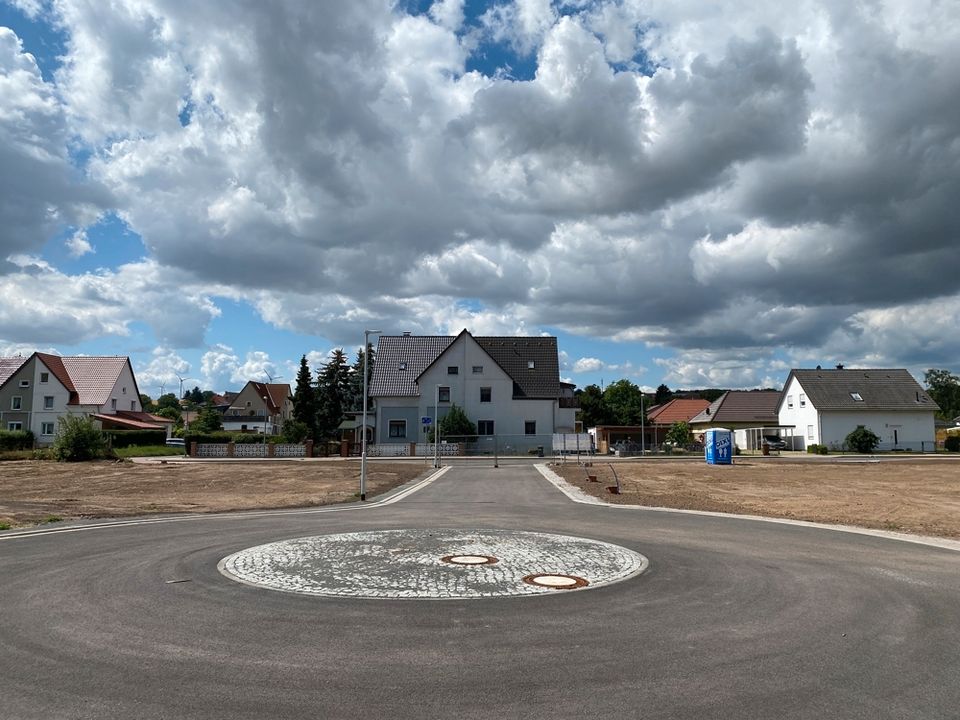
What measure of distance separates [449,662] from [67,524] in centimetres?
1343

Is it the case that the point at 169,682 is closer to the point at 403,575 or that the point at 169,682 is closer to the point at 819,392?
A: the point at 403,575

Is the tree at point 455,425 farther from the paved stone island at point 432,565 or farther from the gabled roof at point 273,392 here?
the gabled roof at point 273,392

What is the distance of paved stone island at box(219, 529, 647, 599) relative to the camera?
29.5ft

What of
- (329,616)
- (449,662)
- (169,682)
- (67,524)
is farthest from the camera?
(67,524)

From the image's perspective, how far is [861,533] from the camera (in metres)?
14.7

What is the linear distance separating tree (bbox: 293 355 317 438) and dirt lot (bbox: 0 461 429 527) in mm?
40373

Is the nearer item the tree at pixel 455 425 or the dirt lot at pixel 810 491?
the dirt lot at pixel 810 491

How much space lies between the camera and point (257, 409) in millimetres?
113000

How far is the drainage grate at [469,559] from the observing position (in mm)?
10672

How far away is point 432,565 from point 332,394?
253 feet

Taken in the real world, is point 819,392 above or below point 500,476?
above

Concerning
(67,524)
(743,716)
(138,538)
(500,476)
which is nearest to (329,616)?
(743,716)

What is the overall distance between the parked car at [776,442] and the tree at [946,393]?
10222 centimetres

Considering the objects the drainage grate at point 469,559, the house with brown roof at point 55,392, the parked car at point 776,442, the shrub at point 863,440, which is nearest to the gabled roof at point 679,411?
the parked car at point 776,442
